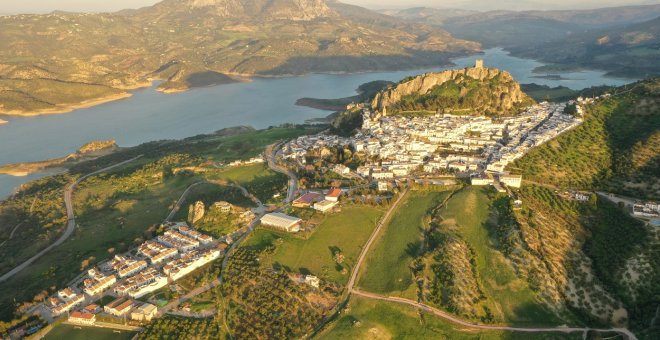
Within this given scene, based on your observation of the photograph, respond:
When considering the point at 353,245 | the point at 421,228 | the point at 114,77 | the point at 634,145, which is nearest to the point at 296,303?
the point at 353,245

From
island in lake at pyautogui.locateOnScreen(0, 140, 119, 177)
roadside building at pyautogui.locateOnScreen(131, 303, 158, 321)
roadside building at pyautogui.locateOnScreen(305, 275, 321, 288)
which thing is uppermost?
roadside building at pyautogui.locateOnScreen(305, 275, 321, 288)

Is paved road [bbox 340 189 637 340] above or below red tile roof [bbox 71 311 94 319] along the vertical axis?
above

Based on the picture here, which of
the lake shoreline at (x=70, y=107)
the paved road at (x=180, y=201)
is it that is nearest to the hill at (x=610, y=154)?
the paved road at (x=180, y=201)

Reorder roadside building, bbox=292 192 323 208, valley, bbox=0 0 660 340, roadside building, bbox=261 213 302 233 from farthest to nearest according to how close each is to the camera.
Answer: roadside building, bbox=292 192 323 208 < roadside building, bbox=261 213 302 233 < valley, bbox=0 0 660 340

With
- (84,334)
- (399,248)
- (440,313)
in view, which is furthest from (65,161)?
(440,313)

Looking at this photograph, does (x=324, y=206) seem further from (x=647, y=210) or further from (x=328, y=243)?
(x=647, y=210)

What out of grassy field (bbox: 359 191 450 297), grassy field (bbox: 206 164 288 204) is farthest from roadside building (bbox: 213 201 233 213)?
grassy field (bbox: 359 191 450 297)

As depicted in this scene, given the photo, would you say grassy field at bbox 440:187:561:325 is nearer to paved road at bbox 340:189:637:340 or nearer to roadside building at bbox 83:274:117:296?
paved road at bbox 340:189:637:340
